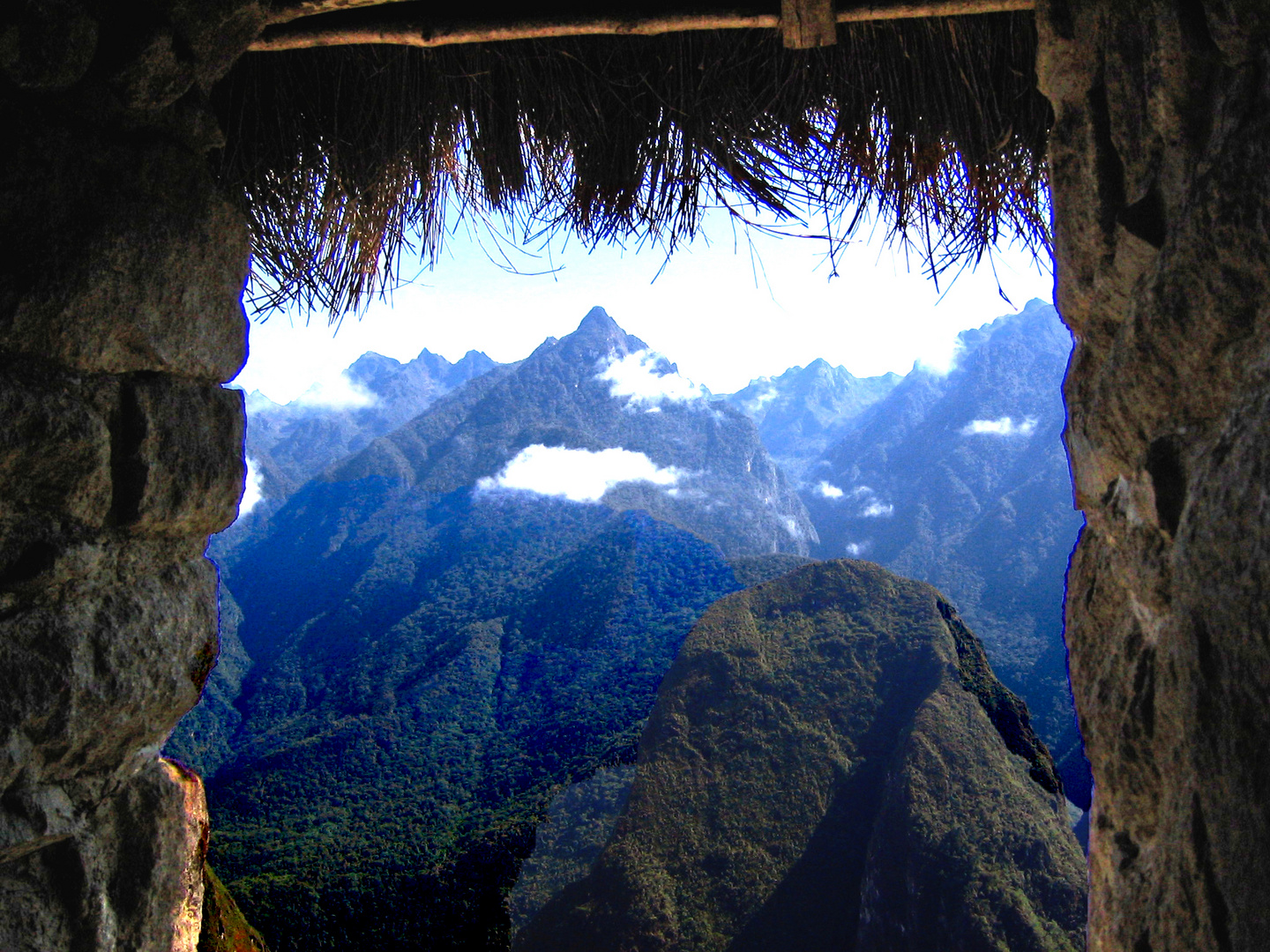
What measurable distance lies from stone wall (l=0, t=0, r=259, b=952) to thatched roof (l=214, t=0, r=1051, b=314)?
371 millimetres

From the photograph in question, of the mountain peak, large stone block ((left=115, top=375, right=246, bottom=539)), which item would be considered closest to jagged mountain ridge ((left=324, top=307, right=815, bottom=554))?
the mountain peak

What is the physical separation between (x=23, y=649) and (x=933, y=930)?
3348cm

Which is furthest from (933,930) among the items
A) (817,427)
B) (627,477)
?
(817,427)

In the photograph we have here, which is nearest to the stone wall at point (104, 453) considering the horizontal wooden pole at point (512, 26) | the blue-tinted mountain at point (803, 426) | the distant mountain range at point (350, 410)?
the horizontal wooden pole at point (512, 26)

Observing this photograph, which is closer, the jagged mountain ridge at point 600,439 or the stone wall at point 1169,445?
the stone wall at point 1169,445

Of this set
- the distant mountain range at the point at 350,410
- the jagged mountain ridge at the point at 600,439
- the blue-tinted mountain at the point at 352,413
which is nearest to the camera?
the jagged mountain ridge at the point at 600,439

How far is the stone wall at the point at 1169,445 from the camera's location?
2.58 feet

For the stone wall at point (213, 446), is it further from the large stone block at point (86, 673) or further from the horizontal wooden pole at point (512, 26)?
the horizontal wooden pole at point (512, 26)

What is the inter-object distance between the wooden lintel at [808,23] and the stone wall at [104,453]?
1.00m

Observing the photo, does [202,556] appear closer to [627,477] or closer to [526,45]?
[526,45]

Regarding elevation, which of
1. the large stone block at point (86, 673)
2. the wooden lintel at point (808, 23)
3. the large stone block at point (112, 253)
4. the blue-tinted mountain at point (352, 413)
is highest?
the blue-tinted mountain at point (352, 413)

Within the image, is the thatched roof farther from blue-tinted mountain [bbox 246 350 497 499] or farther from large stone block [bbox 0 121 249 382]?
blue-tinted mountain [bbox 246 350 497 499]

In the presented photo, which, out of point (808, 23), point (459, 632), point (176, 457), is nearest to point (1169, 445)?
point (808, 23)

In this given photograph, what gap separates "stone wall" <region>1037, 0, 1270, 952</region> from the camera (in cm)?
79
